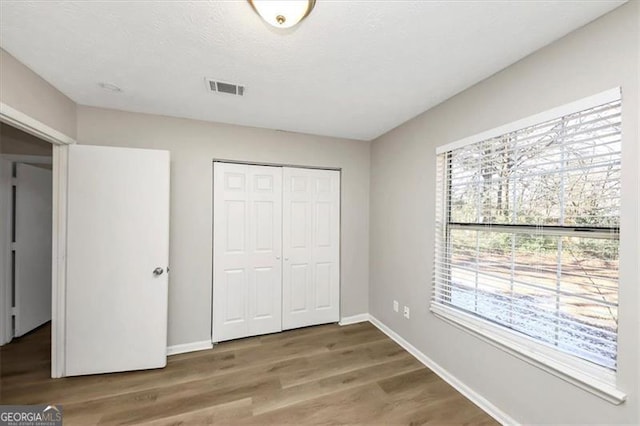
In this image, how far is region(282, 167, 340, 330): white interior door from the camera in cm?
313

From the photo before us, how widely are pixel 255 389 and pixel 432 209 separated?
2167 mm

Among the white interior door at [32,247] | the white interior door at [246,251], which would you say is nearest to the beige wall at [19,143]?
the white interior door at [32,247]

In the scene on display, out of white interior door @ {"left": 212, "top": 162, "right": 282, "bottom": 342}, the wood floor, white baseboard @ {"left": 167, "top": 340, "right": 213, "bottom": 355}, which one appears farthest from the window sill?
white baseboard @ {"left": 167, "top": 340, "right": 213, "bottom": 355}

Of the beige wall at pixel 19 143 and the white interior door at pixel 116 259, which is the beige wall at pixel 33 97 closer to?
the white interior door at pixel 116 259

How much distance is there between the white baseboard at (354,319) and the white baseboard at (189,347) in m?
1.59

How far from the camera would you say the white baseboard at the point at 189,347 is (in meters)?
2.60

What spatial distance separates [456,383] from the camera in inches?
82.5

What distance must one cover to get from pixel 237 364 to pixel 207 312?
65 cm

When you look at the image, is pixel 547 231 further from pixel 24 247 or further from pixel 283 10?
pixel 24 247

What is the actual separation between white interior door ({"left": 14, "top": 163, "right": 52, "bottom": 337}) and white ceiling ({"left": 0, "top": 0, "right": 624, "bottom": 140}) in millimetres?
1643

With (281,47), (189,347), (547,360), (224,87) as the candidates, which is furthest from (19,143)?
(547,360)

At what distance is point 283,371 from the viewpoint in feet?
7.59

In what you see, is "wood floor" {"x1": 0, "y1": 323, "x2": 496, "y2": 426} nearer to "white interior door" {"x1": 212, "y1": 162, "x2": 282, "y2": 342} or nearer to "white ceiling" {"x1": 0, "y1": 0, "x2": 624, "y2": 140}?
"white interior door" {"x1": 212, "y1": 162, "x2": 282, "y2": 342}

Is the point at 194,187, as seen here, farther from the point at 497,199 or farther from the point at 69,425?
the point at 497,199
